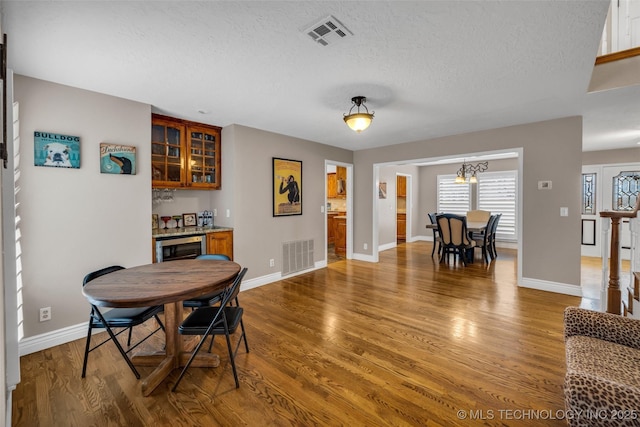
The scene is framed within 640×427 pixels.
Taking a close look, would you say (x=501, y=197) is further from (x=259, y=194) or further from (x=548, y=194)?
(x=259, y=194)

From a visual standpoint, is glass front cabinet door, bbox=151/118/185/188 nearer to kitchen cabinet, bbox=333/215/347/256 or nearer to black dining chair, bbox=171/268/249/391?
black dining chair, bbox=171/268/249/391

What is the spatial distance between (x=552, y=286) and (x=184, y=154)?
221 inches

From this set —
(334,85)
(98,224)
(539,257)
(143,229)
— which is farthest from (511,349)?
(98,224)

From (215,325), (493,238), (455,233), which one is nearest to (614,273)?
(455,233)

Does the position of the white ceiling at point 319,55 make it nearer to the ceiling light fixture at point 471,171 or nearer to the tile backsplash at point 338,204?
the ceiling light fixture at point 471,171

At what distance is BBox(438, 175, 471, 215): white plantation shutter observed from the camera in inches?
324

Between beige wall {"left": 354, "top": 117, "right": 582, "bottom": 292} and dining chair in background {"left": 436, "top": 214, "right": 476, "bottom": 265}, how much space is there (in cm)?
125

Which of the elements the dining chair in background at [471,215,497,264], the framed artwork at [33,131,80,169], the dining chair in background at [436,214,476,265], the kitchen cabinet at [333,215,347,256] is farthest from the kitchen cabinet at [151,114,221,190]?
the dining chair in background at [471,215,497,264]

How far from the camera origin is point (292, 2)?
1668mm

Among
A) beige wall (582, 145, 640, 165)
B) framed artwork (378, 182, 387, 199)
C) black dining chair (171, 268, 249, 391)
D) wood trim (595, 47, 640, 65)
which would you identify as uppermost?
wood trim (595, 47, 640, 65)

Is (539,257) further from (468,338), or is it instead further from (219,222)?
(219,222)

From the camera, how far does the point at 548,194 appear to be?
410cm

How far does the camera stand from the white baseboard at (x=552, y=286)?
389 centimetres

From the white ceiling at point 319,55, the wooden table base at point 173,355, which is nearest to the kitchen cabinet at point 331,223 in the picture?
the white ceiling at point 319,55
